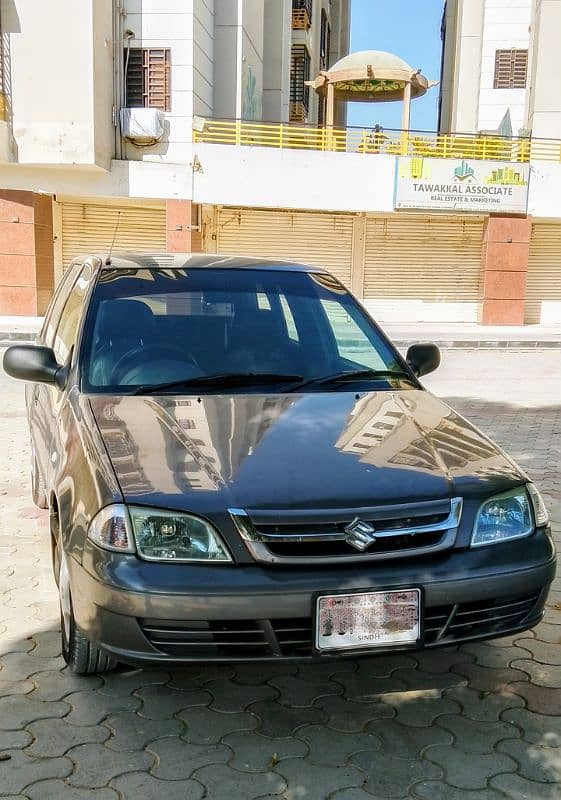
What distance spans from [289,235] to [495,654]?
2025cm

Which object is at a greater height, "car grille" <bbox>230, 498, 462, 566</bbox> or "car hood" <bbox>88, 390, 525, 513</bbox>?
"car hood" <bbox>88, 390, 525, 513</bbox>

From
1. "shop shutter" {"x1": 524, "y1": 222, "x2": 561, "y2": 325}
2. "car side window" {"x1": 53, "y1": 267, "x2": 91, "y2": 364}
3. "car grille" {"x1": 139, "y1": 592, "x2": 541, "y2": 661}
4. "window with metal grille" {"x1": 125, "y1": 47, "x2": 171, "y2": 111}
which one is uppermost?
"window with metal grille" {"x1": 125, "y1": 47, "x2": 171, "y2": 111}

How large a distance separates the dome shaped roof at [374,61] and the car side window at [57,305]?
18.8 meters

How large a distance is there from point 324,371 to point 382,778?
1.82 metres

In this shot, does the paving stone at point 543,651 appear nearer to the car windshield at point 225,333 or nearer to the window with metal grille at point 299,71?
the car windshield at point 225,333

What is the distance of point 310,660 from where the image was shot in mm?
2561

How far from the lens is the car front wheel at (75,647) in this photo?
2.99 meters

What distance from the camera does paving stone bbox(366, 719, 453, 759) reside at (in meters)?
2.71

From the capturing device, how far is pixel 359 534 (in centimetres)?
254

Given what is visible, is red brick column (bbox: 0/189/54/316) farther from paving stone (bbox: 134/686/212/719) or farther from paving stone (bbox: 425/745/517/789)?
paving stone (bbox: 425/745/517/789)

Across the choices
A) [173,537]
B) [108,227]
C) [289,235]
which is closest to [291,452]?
[173,537]

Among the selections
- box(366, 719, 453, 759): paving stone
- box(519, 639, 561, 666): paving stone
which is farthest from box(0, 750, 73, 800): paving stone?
box(519, 639, 561, 666): paving stone

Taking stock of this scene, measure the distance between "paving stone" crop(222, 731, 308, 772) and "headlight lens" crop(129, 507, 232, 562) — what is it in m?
0.69

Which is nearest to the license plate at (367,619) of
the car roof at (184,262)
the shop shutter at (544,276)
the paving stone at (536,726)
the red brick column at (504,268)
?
the paving stone at (536,726)
